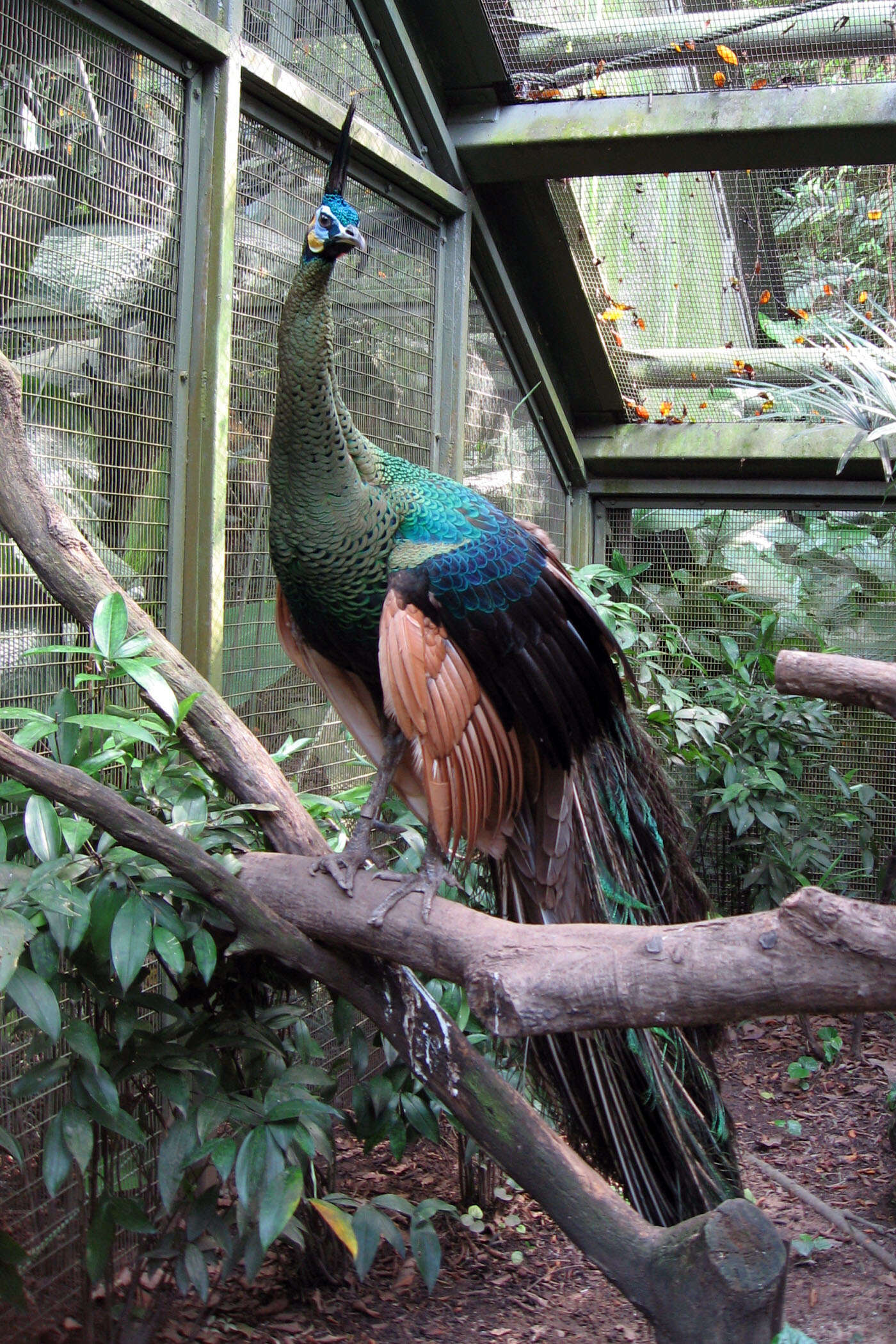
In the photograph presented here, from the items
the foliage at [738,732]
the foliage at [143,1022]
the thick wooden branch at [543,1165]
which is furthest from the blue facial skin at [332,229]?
the foliage at [738,732]

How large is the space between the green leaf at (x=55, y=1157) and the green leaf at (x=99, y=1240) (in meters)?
0.22

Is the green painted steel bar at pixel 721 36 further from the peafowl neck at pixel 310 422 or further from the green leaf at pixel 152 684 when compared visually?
the green leaf at pixel 152 684

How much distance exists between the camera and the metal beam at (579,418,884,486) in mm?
4223

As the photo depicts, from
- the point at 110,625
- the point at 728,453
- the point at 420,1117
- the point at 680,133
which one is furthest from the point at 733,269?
the point at 420,1117

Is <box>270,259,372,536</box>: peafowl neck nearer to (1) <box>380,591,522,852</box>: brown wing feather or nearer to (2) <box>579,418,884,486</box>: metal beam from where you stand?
(1) <box>380,591,522,852</box>: brown wing feather

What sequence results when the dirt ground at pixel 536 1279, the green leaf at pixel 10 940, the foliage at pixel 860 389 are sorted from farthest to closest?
the foliage at pixel 860 389
the dirt ground at pixel 536 1279
the green leaf at pixel 10 940

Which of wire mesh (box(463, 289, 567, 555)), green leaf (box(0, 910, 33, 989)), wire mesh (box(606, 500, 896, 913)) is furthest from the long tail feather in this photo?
wire mesh (box(606, 500, 896, 913))

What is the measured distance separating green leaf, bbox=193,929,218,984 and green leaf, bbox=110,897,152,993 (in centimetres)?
10

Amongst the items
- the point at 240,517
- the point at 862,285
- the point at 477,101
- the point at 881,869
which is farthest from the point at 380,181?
the point at 881,869

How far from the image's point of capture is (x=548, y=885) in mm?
2184

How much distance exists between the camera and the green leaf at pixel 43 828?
157 centimetres

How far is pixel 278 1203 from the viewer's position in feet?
5.47

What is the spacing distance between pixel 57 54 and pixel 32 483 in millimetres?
878

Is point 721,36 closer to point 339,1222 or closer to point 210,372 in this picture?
point 210,372
